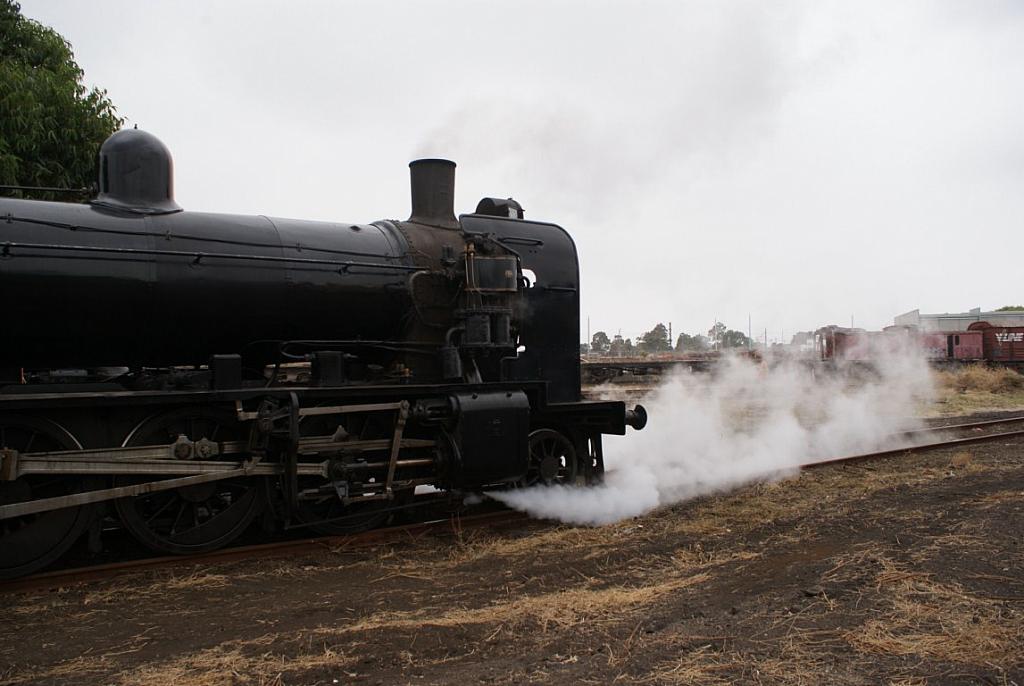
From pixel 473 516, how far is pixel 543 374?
159 cm

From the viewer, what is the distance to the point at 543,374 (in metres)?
7.70

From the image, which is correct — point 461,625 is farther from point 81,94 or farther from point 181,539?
point 81,94

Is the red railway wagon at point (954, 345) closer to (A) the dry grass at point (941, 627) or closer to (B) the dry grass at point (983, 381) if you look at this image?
(B) the dry grass at point (983, 381)

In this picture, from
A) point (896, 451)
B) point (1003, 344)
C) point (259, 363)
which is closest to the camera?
point (259, 363)

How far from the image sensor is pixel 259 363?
662 cm

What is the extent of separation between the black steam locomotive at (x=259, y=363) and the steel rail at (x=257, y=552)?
11 cm

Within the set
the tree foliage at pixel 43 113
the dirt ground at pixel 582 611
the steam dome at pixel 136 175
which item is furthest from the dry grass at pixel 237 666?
the tree foliage at pixel 43 113

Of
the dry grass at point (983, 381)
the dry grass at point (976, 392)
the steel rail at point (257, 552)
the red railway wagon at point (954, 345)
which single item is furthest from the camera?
the red railway wagon at point (954, 345)

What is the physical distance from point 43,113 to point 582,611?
37.1 ft

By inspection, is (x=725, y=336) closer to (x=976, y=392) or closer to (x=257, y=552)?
(x=976, y=392)

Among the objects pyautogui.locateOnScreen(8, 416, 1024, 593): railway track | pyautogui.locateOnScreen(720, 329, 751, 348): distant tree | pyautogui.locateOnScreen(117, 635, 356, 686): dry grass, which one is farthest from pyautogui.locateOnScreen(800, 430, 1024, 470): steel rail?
pyautogui.locateOnScreen(720, 329, 751, 348): distant tree

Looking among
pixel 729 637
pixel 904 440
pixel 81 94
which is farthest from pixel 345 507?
pixel 904 440

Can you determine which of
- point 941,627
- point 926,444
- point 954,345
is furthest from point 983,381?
point 941,627

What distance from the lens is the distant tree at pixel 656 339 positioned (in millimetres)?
85438
